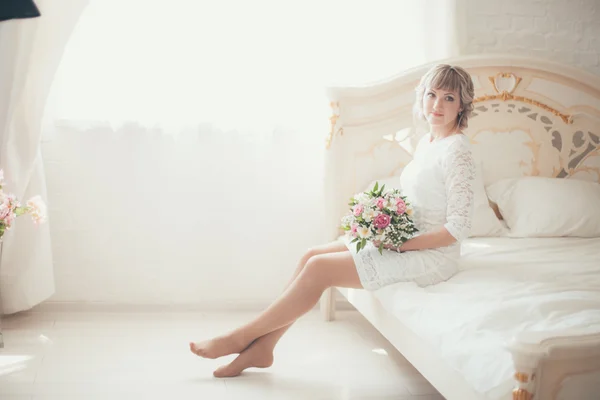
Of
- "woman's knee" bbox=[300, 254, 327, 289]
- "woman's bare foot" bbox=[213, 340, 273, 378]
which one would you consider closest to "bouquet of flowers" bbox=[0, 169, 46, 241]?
"woman's bare foot" bbox=[213, 340, 273, 378]

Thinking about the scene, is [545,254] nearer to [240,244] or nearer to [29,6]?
[240,244]

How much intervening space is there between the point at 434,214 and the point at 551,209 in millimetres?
1018

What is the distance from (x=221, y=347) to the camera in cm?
258

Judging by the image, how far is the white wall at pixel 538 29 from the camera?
3.80 m

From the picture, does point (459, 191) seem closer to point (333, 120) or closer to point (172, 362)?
point (333, 120)

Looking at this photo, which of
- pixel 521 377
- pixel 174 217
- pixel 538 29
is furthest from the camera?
pixel 538 29

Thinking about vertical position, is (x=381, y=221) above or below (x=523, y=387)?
above

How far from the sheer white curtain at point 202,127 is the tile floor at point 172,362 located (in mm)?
305

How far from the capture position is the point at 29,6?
102 inches

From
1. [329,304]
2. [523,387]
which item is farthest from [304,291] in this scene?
[523,387]

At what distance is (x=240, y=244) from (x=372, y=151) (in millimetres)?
854

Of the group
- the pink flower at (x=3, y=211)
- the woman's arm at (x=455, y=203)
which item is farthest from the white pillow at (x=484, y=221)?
the pink flower at (x=3, y=211)

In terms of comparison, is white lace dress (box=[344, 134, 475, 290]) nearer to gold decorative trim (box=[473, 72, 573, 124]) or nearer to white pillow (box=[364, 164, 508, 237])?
white pillow (box=[364, 164, 508, 237])

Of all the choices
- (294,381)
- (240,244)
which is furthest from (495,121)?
(294,381)
